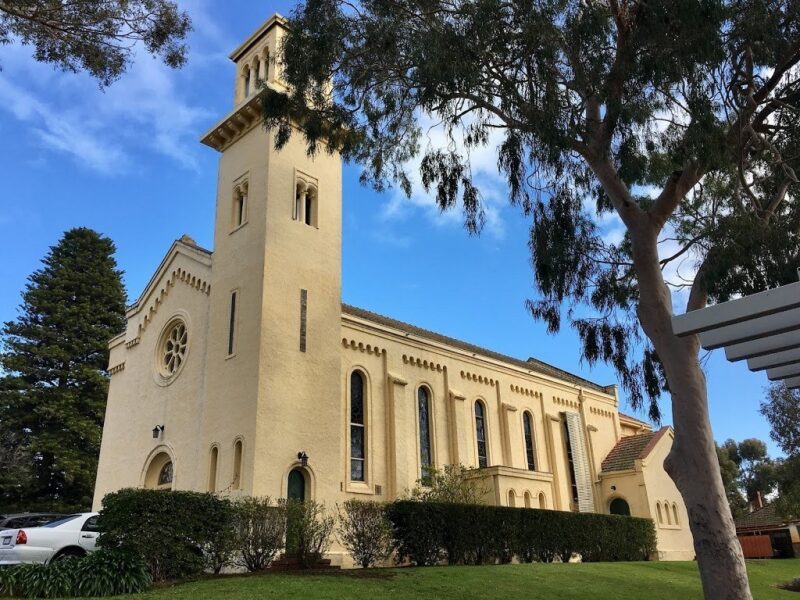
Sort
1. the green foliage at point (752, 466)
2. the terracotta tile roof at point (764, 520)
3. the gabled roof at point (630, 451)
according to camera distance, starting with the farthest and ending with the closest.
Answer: the green foliage at point (752, 466)
the terracotta tile roof at point (764, 520)
the gabled roof at point (630, 451)

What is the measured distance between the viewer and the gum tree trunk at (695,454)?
11.0m

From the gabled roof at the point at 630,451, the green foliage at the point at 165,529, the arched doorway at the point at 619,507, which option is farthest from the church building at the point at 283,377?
the green foliage at the point at 165,529

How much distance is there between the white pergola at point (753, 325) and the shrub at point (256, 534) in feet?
35.7

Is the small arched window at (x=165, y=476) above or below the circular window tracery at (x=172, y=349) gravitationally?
below

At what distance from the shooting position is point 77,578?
1177cm

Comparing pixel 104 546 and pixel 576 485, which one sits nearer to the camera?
pixel 104 546

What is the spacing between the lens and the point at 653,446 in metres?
33.3

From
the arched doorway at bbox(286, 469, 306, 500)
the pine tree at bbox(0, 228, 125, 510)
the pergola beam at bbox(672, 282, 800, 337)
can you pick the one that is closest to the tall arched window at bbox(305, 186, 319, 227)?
the arched doorway at bbox(286, 469, 306, 500)

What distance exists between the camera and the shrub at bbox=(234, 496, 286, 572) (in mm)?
15852

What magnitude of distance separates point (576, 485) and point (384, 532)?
1695 centimetres

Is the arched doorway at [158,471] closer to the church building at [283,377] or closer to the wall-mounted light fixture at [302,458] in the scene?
the church building at [283,377]

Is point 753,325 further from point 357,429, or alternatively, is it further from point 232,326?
point 232,326

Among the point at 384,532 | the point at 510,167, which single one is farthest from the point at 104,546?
the point at 510,167

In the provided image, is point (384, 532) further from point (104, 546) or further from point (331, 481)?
point (104, 546)
